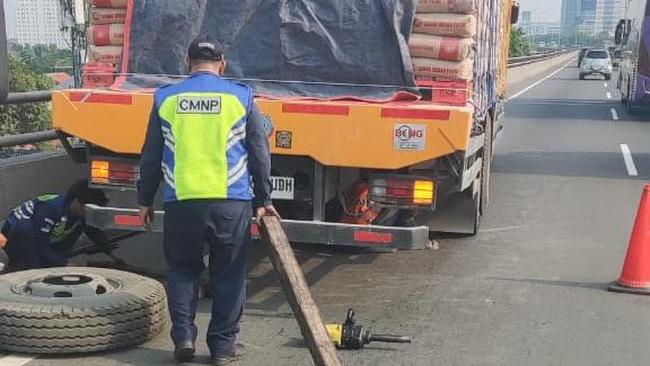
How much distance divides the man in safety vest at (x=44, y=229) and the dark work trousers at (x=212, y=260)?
1789 millimetres

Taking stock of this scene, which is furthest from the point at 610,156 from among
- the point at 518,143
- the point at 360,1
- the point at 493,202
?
the point at 360,1

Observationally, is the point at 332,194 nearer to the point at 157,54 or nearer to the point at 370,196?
the point at 370,196

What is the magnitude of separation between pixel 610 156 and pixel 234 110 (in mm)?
12264

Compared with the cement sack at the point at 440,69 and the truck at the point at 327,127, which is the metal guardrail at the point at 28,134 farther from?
the cement sack at the point at 440,69

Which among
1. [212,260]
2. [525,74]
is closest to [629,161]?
[212,260]

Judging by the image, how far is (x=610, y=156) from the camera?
15789 millimetres

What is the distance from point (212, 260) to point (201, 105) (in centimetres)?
89

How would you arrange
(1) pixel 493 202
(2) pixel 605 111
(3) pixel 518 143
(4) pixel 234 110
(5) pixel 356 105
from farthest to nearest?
1. (2) pixel 605 111
2. (3) pixel 518 143
3. (1) pixel 493 202
4. (5) pixel 356 105
5. (4) pixel 234 110

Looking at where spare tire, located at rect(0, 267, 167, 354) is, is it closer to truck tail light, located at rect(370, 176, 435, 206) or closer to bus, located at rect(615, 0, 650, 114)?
truck tail light, located at rect(370, 176, 435, 206)

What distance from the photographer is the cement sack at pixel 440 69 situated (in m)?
6.42

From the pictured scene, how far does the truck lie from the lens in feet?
19.7

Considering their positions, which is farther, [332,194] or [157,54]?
[157,54]

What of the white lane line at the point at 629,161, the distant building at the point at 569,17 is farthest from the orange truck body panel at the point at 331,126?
the distant building at the point at 569,17

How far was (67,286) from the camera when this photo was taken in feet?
17.7
